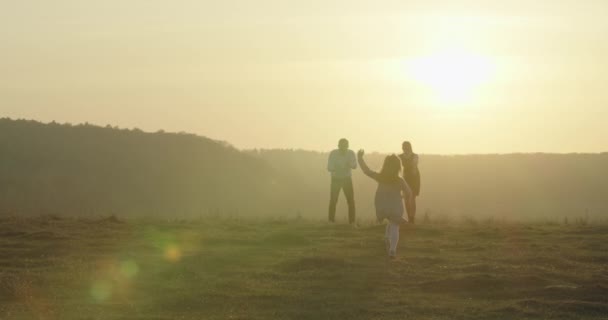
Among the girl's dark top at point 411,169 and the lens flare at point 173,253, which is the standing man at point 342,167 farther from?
the lens flare at point 173,253

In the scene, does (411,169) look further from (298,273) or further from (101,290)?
(101,290)

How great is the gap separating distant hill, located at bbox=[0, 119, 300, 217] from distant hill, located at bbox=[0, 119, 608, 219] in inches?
2.3

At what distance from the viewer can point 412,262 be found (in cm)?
1880

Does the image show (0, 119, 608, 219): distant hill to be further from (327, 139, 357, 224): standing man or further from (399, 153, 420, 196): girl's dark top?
(399, 153, 420, 196): girl's dark top

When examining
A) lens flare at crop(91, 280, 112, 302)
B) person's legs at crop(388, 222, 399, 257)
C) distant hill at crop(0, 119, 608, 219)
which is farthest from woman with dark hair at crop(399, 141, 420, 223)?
distant hill at crop(0, 119, 608, 219)

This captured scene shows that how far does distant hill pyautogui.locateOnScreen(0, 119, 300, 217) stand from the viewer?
52.4 metres

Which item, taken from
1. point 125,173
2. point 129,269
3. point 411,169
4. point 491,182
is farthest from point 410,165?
point 491,182

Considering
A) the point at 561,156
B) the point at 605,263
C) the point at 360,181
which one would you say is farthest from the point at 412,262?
the point at 561,156

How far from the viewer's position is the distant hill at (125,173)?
A: 5237cm

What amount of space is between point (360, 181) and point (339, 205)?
388 inches

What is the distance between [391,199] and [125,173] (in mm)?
39116

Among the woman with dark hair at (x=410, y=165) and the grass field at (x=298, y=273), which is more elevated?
the woman with dark hair at (x=410, y=165)

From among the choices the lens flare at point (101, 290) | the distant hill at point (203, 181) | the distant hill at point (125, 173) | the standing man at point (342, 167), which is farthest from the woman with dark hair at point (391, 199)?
the distant hill at point (125, 173)

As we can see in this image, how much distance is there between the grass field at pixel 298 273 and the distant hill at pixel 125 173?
27.0 m
